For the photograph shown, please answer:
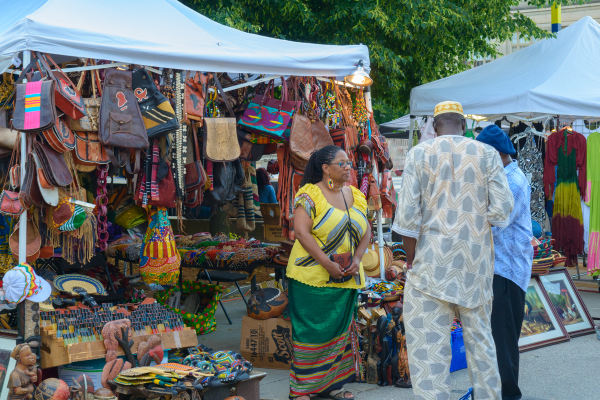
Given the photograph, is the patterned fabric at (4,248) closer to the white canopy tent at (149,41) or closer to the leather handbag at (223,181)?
the white canopy tent at (149,41)

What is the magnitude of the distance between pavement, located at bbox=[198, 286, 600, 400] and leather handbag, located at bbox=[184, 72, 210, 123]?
2.09 m

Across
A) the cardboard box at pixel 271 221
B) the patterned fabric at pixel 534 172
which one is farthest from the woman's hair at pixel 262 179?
the patterned fabric at pixel 534 172

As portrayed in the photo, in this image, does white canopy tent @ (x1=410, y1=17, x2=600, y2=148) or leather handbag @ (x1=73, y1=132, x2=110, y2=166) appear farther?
white canopy tent @ (x1=410, y1=17, x2=600, y2=148)

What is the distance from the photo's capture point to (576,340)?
19.0 ft

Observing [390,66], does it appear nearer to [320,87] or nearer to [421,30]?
[421,30]

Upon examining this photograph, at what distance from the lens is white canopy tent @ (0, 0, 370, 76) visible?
3.71 meters

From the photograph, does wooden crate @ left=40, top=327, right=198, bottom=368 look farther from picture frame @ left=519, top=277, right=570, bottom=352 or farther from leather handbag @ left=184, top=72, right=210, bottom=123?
picture frame @ left=519, top=277, right=570, bottom=352

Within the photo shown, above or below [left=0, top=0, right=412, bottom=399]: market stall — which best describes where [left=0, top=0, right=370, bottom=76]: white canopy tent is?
A: above

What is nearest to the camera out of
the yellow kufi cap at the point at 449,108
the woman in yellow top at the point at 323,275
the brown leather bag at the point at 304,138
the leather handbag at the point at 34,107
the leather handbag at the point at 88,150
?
the yellow kufi cap at the point at 449,108

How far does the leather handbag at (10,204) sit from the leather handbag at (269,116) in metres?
1.91

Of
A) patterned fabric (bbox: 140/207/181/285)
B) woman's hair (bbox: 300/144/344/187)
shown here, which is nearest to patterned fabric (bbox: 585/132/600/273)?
woman's hair (bbox: 300/144/344/187)

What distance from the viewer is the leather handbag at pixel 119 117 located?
161 inches

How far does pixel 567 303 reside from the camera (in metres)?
6.01

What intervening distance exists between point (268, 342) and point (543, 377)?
2.17 m
